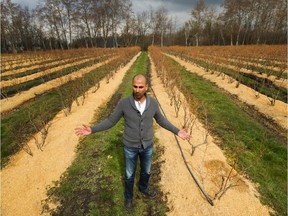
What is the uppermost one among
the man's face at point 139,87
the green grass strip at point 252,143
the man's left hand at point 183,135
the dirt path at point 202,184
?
the man's face at point 139,87

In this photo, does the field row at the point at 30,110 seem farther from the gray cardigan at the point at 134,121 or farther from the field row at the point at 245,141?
the field row at the point at 245,141

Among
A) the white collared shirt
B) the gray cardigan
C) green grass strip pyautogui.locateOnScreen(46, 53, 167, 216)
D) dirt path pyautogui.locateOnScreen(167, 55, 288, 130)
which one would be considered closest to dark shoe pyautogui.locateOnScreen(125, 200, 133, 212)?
green grass strip pyautogui.locateOnScreen(46, 53, 167, 216)

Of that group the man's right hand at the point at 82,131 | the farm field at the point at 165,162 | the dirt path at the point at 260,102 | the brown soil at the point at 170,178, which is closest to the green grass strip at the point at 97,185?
the farm field at the point at 165,162

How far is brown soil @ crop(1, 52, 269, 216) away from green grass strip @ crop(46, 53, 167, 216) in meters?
0.22

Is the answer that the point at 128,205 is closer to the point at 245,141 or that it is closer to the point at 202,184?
the point at 202,184

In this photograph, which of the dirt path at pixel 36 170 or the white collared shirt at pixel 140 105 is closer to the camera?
the white collared shirt at pixel 140 105

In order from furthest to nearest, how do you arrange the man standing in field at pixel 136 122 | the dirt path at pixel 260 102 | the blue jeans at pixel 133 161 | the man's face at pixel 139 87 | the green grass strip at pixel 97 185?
the dirt path at pixel 260 102
the green grass strip at pixel 97 185
the blue jeans at pixel 133 161
the man standing in field at pixel 136 122
the man's face at pixel 139 87

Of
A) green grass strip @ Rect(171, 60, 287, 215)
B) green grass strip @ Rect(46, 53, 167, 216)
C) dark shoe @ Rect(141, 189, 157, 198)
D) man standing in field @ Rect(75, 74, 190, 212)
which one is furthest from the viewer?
green grass strip @ Rect(171, 60, 287, 215)

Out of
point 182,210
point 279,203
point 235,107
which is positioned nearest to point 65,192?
point 182,210

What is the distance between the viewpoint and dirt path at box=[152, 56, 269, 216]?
3.30 m

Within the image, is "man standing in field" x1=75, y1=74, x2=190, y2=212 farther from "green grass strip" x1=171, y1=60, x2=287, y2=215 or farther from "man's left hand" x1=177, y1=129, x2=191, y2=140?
"green grass strip" x1=171, y1=60, x2=287, y2=215

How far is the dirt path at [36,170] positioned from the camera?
358cm

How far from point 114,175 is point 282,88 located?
864 cm

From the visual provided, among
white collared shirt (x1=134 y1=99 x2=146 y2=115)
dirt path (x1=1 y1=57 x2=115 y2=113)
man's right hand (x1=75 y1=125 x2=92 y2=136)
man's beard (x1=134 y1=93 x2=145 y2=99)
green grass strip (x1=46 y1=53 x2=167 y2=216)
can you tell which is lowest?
dirt path (x1=1 y1=57 x2=115 y2=113)
